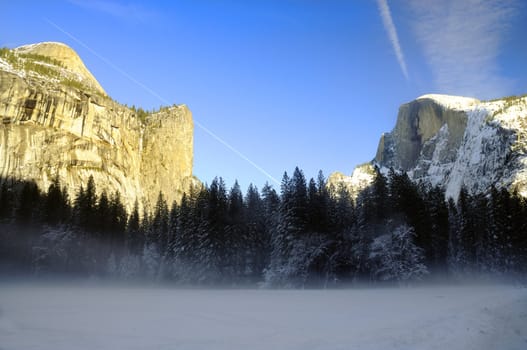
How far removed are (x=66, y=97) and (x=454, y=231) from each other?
99618 millimetres

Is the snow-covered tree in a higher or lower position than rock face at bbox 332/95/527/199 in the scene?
lower

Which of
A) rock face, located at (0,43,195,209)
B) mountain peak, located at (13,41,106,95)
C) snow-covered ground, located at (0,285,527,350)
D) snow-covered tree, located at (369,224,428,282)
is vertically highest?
mountain peak, located at (13,41,106,95)

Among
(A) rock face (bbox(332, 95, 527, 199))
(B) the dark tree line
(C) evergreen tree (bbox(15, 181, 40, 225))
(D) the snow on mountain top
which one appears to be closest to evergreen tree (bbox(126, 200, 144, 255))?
(B) the dark tree line

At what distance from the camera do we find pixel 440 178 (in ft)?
599

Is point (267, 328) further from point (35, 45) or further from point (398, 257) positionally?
point (35, 45)

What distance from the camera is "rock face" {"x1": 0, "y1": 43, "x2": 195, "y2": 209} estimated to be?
92.9 meters

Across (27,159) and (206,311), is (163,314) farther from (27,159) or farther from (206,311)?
(27,159)

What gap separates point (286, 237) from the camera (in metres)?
42.4

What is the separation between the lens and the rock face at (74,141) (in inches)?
3659

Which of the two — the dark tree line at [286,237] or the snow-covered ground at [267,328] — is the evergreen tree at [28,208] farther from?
the snow-covered ground at [267,328]

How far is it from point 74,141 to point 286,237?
81.2 metres

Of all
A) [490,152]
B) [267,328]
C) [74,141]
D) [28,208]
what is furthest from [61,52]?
[267,328]

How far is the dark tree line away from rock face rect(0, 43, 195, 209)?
3295cm

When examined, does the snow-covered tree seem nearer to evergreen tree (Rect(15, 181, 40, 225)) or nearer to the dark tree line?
the dark tree line
